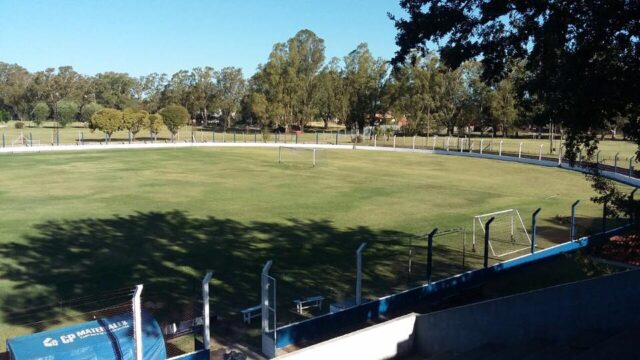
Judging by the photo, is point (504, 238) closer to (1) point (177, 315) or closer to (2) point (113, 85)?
(1) point (177, 315)

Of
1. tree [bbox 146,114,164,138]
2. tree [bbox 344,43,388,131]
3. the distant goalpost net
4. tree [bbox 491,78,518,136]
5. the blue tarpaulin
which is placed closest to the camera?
the blue tarpaulin

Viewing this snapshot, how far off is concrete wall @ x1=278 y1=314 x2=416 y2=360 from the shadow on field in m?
2.59

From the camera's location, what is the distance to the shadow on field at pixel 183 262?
12.2m

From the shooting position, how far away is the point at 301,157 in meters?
50.4

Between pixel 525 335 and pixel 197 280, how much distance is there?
746 cm

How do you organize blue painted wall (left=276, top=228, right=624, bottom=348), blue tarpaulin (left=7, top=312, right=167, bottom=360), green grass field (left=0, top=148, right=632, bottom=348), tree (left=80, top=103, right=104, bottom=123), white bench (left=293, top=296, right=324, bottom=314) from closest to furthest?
1. blue tarpaulin (left=7, top=312, right=167, bottom=360)
2. blue painted wall (left=276, top=228, right=624, bottom=348)
3. white bench (left=293, top=296, right=324, bottom=314)
4. green grass field (left=0, top=148, right=632, bottom=348)
5. tree (left=80, top=103, right=104, bottom=123)

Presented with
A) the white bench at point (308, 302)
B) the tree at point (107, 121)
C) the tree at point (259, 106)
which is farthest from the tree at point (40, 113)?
the white bench at point (308, 302)

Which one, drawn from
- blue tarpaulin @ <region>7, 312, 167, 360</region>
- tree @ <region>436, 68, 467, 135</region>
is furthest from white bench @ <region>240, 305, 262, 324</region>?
tree @ <region>436, 68, 467, 135</region>

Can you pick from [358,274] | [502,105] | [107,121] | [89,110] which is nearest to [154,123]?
[107,121]

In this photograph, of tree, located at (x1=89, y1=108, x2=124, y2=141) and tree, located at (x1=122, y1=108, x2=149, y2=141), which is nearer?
tree, located at (x1=89, y1=108, x2=124, y2=141)

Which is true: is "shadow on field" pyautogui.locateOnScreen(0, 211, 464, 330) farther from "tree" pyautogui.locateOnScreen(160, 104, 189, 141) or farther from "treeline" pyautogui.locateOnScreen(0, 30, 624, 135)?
"tree" pyautogui.locateOnScreen(160, 104, 189, 141)

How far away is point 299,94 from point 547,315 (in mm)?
87088

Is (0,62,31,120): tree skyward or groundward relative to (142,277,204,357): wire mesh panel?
skyward

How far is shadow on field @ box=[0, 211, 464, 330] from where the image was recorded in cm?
1218
